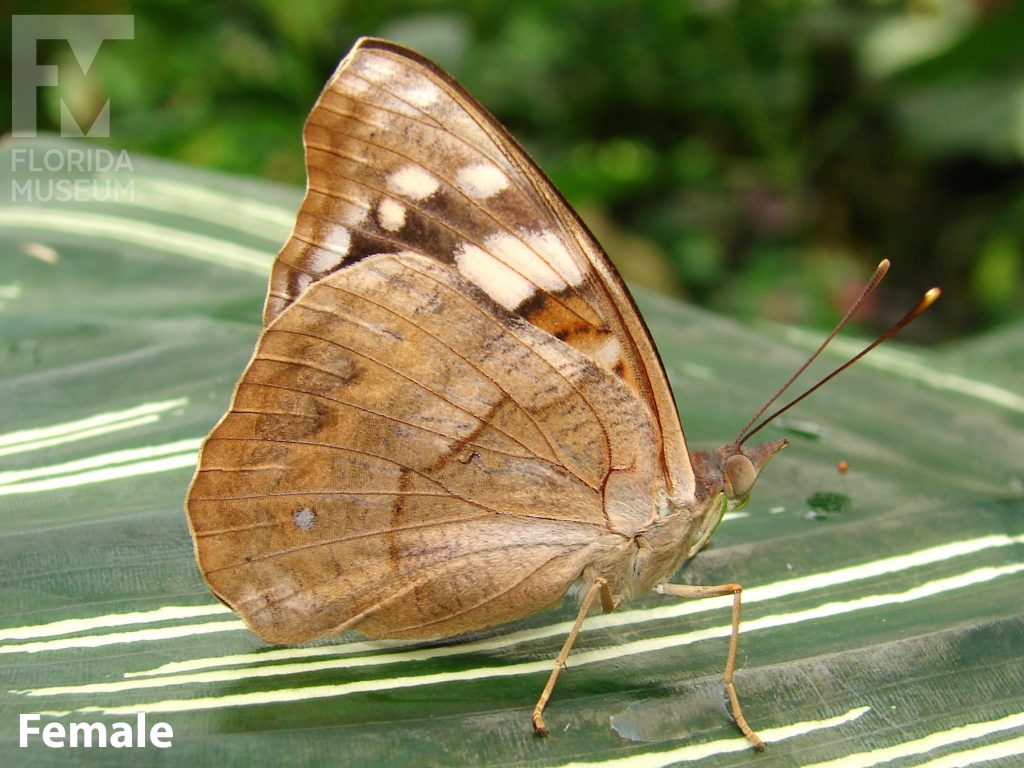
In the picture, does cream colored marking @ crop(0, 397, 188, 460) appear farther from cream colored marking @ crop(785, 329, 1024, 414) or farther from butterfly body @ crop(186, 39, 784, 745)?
cream colored marking @ crop(785, 329, 1024, 414)

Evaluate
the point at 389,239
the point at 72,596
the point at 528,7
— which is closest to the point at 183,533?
the point at 72,596

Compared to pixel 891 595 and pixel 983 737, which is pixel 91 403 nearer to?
pixel 891 595

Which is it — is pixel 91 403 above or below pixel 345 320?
below

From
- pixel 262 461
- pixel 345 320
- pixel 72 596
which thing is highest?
pixel 345 320

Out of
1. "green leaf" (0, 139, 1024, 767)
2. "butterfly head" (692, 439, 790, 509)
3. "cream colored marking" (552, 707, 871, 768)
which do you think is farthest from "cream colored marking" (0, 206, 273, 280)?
"cream colored marking" (552, 707, 871, 768)

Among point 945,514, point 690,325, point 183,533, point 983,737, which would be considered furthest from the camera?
point 690,325

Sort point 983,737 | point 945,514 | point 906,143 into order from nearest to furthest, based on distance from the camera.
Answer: point 983,737 < point 945,514 < point 906,143

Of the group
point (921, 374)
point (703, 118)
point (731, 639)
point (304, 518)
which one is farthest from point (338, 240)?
point (703, 118)

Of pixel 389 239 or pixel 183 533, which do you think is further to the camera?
pixel 183 533

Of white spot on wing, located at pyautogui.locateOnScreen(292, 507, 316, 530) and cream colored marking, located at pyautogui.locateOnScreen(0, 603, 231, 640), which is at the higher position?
white spot on wing, located at pyautogui.locateOnScreen(292, 507, 316, 530)
